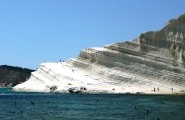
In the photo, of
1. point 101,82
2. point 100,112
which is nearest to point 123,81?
point 101,82

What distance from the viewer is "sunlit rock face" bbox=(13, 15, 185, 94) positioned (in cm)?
8831

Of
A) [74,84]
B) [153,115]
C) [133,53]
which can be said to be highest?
[133,53]

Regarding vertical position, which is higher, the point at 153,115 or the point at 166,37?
the point at 166,37

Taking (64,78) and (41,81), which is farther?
(41,81)

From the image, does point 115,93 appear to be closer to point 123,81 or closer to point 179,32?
point 123,81

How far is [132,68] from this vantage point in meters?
91.6

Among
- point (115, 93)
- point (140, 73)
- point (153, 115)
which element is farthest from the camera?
point (140, 73)

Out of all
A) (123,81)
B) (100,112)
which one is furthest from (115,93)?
(100,112)

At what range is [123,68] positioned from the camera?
9212cm

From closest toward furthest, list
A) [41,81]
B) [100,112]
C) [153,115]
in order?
[153,115] < [100,112] < [41,81]

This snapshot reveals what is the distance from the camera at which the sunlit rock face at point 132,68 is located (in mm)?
88312

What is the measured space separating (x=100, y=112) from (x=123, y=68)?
45.6 metres

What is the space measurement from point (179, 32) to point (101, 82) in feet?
64.1

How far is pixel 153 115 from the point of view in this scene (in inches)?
1697
